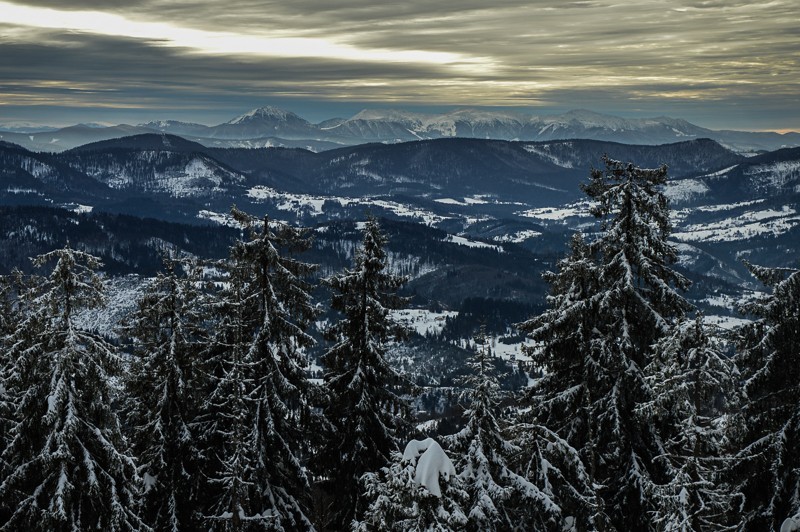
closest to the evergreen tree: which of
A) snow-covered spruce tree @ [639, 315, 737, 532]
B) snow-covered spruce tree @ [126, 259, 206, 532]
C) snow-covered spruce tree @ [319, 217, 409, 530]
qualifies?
snow-covered spruce tree @ [126, 259, 206, 532]

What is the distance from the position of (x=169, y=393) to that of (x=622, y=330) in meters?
17.4

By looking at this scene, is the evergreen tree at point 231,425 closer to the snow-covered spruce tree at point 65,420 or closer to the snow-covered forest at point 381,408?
the snow-covered forest at point 381,408

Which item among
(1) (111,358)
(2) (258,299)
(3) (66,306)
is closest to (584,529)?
(2) (258,299)

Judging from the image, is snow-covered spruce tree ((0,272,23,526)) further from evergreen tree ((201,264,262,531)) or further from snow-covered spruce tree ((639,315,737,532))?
snow-covered spruce tree ((639,315,737,532))

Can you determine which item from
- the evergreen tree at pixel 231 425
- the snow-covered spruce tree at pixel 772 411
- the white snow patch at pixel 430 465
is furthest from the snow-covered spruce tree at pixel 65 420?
the snow-covered spruce tree at pixel 772 411

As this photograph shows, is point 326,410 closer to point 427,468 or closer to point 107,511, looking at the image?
point 107,511

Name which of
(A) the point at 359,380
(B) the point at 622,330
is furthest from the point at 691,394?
(A) the point at 359,380

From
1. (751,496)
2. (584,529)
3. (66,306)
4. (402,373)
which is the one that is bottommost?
(584,529)

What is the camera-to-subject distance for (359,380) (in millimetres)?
27609

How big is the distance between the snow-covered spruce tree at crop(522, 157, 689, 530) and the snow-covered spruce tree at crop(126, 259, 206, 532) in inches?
535

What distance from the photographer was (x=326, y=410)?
95.6 ft

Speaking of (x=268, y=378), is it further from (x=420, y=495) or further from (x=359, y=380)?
(x=420, y=495)

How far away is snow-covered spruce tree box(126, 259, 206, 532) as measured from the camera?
26500 mm

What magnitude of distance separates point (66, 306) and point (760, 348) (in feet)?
73.0
